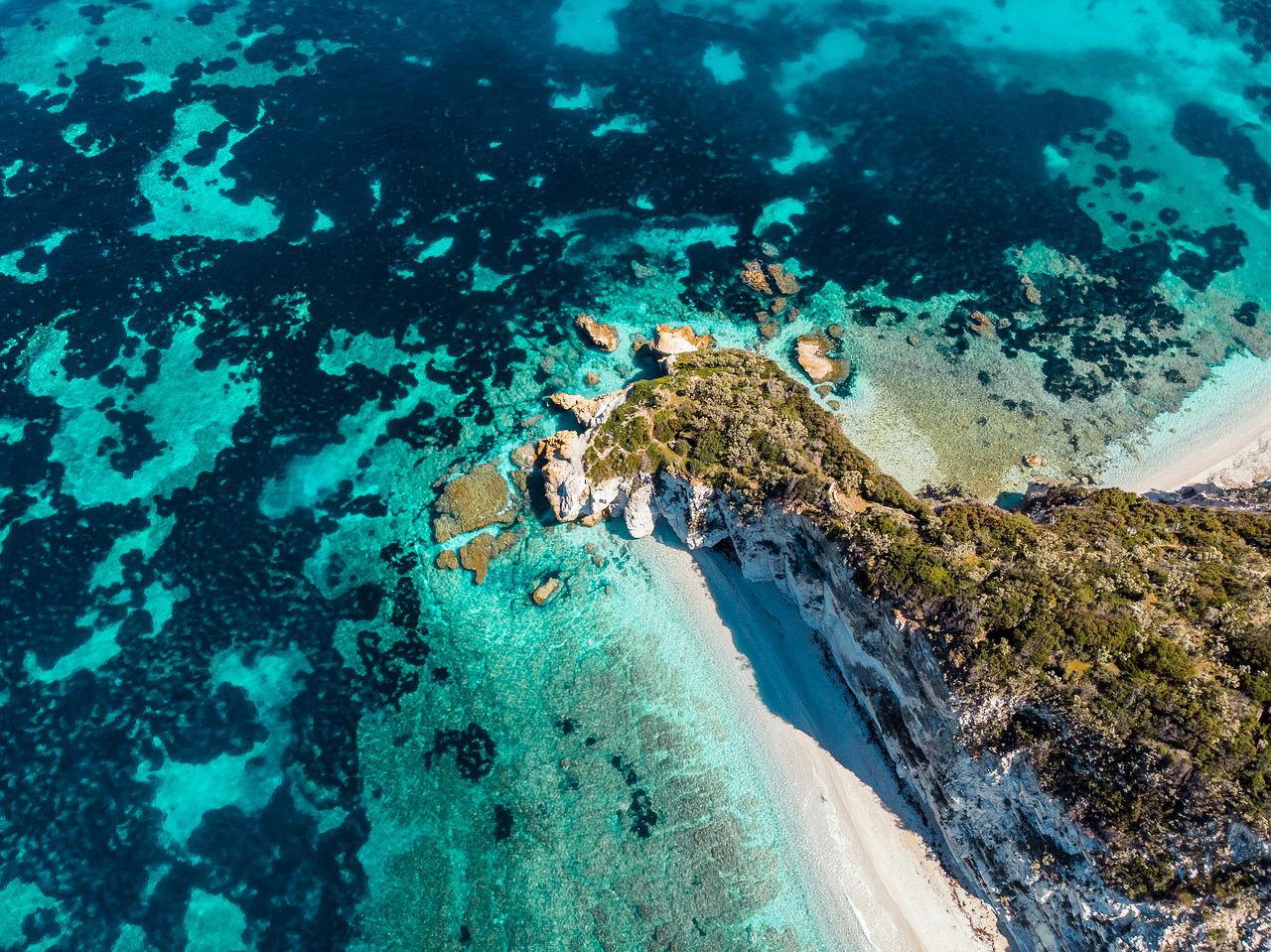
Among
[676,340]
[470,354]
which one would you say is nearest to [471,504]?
[470,354]

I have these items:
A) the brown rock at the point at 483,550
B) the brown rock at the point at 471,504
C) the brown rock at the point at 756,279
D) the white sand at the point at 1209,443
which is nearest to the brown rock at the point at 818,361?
the brown rock at the point at 756,279

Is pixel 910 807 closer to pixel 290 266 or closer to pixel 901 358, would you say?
pixel 901 358

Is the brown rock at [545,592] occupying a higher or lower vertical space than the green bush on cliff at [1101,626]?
lower

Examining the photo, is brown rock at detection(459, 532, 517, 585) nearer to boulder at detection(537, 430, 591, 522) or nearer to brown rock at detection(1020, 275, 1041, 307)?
boulder at detection(537, 430, 591, 522)

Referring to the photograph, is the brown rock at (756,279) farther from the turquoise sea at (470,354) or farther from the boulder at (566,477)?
the boulder at (566,477)

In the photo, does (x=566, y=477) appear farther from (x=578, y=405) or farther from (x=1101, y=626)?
(x=1101, y=626)

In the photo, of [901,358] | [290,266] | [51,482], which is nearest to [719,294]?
[901,358]
